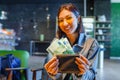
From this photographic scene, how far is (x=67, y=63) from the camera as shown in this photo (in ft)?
4.29

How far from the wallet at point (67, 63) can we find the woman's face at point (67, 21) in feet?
1.02

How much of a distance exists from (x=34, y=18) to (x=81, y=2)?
105 inches

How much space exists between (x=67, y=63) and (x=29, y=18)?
12.6m

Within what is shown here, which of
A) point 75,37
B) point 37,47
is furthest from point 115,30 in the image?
point 75,37

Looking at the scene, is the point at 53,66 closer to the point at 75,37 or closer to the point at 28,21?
the point at 75,37

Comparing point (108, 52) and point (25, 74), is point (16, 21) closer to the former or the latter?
point (108, 52)

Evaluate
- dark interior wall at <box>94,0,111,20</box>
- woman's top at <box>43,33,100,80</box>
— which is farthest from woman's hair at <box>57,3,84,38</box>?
dark interior wall at <box>94,0,111,20</box>

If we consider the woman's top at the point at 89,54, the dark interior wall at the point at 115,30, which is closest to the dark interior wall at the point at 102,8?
the dark interior wall at the point at 115,30

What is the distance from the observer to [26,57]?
4086 mm

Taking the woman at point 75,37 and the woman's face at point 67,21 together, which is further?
the woman's face at point 67,21

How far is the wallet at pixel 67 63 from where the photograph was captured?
1.31m

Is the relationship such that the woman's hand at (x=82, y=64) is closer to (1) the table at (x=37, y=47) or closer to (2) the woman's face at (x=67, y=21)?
(2) the woman's face at (x=67, y=21)

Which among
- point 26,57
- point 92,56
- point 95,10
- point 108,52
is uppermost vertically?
point 95,10

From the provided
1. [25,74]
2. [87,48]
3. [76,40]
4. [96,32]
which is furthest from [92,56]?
[96,32]
